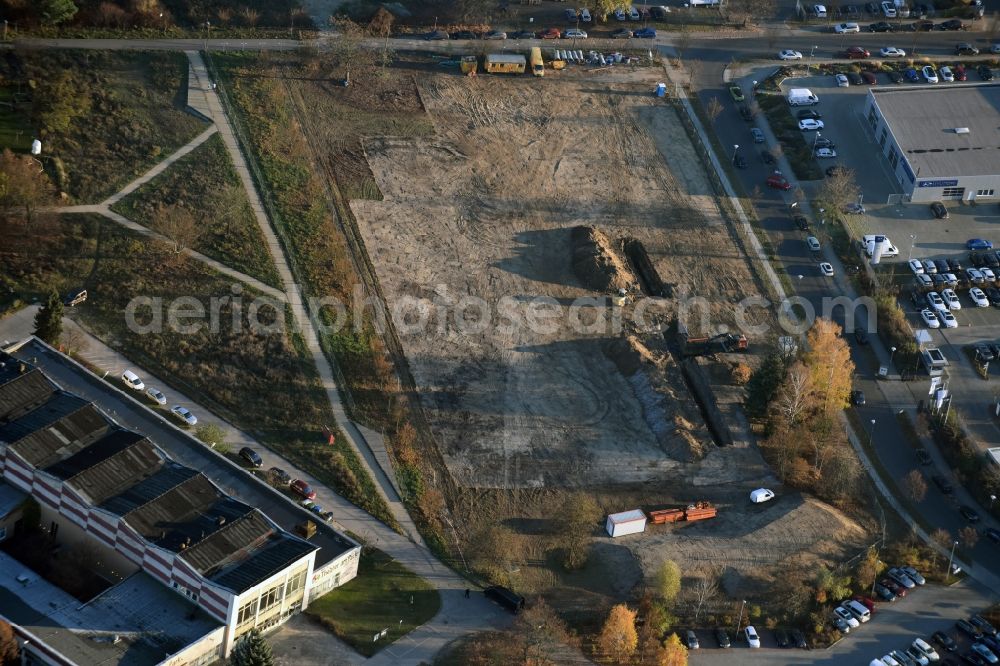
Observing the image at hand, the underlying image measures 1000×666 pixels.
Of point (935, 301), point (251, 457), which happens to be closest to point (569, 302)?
point (935, 301)

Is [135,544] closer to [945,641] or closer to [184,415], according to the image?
[184,415]

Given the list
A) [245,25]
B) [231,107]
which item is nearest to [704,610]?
[231,107]

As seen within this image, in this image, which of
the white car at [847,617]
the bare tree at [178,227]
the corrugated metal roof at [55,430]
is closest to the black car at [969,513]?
the white car at [847,617]

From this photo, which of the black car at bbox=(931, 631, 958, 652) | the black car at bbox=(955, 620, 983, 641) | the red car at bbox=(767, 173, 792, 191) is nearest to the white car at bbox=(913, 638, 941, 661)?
the black car at bbox=(931, 631, 958, 652)

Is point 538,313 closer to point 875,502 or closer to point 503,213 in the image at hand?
point 503,213

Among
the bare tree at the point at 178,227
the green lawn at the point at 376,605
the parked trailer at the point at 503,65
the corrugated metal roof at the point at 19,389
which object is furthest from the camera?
the parked trailer at the point at 503,65

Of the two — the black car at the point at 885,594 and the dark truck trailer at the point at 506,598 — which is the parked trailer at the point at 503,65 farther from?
the black car at the point at 885,594
